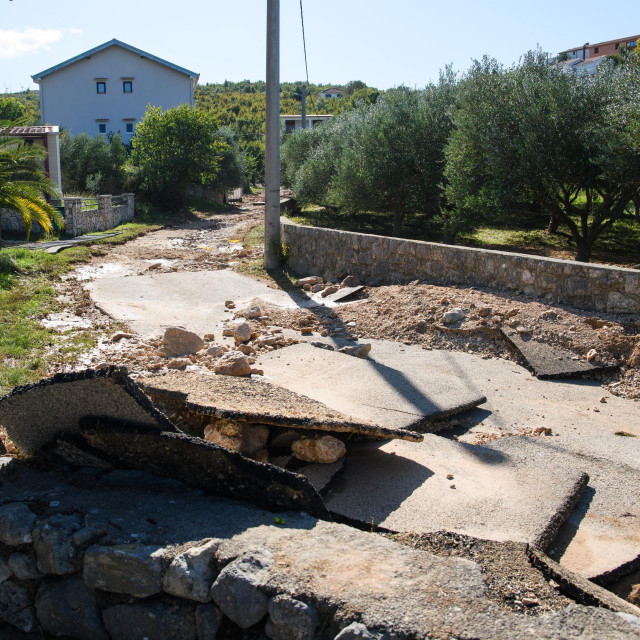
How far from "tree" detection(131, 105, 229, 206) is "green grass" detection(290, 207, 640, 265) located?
1058cm

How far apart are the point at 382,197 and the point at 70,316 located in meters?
10.3

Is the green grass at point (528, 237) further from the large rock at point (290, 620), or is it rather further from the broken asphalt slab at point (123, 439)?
the large rock at point (290, 620)

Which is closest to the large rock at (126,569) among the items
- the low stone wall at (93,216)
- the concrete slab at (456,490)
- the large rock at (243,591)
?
the large rock at (243,591)

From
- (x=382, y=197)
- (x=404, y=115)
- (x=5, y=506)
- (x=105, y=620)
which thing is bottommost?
(x=105, y=620)

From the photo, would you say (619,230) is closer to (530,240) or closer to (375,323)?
(530,240)

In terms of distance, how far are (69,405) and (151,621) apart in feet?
4.84

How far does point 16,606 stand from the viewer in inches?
146

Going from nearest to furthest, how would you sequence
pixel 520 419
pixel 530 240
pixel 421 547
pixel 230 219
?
pixel 421 547 < pixel 520 419 < pixel 530 240 < pixel 230 219

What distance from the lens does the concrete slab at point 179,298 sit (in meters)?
9.98

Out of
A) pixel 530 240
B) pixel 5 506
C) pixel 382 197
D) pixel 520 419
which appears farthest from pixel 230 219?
pixel 5 506

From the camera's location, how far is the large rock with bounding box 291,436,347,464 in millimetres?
4613

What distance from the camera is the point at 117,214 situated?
24234 millimetres

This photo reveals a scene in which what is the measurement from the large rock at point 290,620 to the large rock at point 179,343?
530cm

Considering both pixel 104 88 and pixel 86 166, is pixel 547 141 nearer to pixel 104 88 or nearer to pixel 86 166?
pixel 86 166
